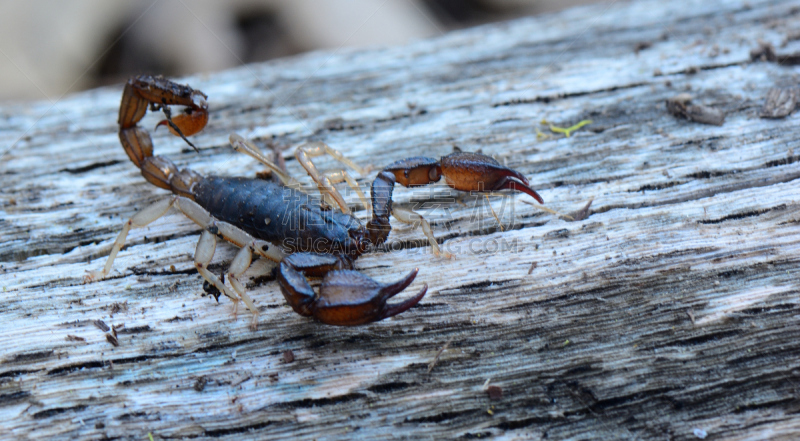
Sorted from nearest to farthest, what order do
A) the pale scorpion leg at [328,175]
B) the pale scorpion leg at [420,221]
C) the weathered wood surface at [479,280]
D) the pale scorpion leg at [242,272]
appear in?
the weathered wood surface at [479,280] < the pale scorpion leg at [242,272] < the pale scorpion leg at [420,221] < the pale scorpion leg at [328,175]

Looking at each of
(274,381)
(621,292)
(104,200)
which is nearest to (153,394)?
(274,381)

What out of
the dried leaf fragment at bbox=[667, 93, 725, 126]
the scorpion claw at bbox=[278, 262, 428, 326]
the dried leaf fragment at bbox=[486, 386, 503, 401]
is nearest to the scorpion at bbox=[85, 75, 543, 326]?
the scorpion claw at bbox=[278, 262, 428, 326]

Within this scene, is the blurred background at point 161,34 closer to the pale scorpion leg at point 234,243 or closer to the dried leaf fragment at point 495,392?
the pale scorpion leg at point 234,243

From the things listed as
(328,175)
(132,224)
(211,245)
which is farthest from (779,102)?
(132,224)

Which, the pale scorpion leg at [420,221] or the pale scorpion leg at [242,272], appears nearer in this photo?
the pale scorpion leg at [242,272]

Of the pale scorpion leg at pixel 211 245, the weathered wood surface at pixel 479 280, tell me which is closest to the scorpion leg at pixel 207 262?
the pale scorpion leg at pixel 211 245

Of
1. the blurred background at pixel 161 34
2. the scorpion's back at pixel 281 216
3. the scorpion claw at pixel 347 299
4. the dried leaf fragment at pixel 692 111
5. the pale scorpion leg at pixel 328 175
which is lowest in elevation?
the scorpion claw at pixel 347 299

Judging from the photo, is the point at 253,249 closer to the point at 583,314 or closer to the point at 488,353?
the point at 488,353
